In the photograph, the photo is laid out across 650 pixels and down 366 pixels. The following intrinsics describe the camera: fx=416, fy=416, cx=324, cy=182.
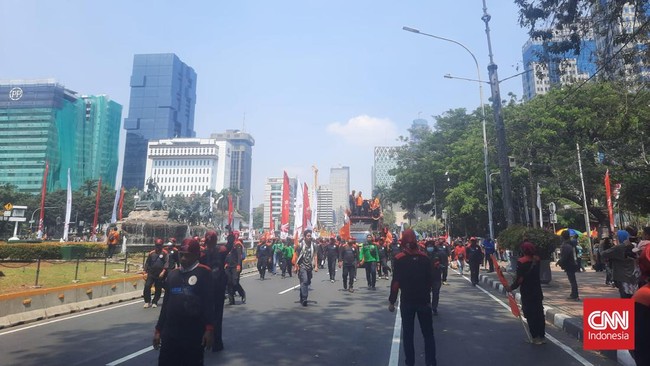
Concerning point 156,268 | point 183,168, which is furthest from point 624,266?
point 183,168

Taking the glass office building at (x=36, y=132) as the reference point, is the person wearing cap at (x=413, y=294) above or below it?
below

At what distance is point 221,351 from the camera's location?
632cm

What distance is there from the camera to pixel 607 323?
400 cm

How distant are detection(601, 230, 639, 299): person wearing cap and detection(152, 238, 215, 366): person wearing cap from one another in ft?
23.9

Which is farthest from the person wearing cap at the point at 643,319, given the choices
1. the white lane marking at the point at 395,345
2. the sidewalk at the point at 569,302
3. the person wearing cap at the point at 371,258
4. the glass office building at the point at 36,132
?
the glass office building at the point at 36,132

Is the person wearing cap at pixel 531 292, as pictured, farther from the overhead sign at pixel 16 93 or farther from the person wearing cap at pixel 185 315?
the overhead sign at pixel 16 93

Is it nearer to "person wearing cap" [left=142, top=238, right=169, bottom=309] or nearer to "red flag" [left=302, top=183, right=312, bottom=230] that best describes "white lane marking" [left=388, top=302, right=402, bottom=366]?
"person wearing cap" [left=142, top=238, right=169, bottom=309]

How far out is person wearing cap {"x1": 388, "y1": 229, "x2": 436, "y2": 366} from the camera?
17.3 ft

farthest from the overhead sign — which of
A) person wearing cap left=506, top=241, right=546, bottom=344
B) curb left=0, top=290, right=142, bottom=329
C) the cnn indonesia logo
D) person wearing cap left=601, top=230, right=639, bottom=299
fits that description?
the cnn indonesia logo

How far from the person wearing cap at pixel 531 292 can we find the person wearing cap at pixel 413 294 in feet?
6.64

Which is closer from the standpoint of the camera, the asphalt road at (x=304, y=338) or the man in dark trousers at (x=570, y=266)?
the asphalt road at (x=304, y=338)

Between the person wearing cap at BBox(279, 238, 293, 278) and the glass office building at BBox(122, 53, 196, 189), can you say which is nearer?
the person wearing cap at BBox(279, 238, 293, 278)

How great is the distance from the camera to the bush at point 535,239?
13.4 m

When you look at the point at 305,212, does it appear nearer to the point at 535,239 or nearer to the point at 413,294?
the point at 535,239
